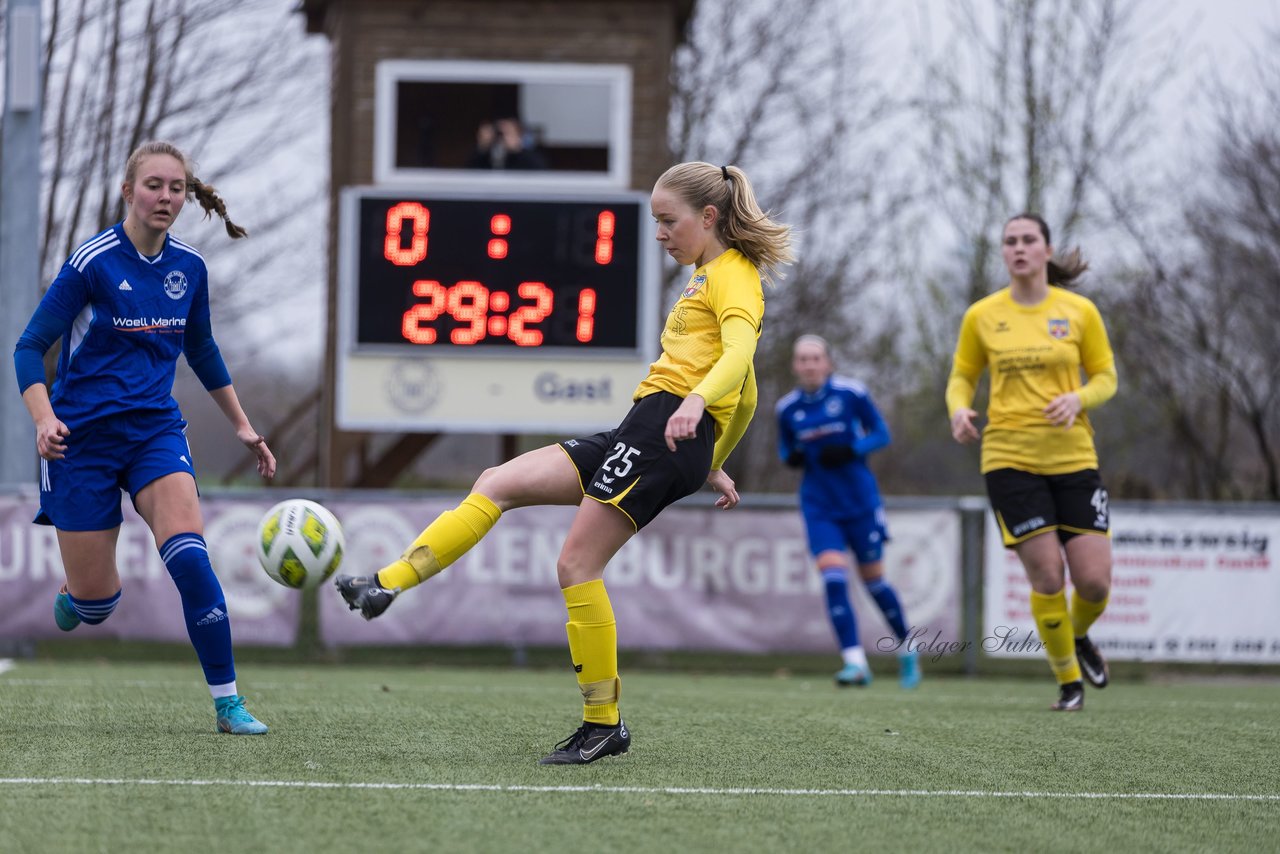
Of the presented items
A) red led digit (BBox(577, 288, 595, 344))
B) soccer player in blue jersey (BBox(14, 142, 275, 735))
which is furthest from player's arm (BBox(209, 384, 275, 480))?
red led digit (BBox(577, 288, 595, 344))

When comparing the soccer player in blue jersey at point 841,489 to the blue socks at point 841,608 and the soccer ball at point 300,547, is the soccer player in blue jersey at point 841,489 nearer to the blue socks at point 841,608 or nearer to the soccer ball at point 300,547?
the blue socks at point 841,608

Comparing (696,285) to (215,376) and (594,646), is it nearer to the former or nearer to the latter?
(594,646)

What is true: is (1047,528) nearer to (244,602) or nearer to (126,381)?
(126,381)

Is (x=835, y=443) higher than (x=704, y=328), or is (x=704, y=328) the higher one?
(x=704, y=328)

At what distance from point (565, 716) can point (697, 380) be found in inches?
82.6

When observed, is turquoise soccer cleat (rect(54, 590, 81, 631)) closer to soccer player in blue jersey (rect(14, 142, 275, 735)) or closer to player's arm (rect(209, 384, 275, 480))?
soccer player in blue jersey (rect(14, 142, 275, 735))

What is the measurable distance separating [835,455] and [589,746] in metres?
5.20

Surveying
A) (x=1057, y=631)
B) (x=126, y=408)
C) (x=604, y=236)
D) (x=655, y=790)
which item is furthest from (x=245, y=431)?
(x=604, y=236)

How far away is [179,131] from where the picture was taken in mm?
14992

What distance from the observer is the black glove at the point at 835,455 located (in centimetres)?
988

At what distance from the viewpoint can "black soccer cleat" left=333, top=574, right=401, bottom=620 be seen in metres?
4.39

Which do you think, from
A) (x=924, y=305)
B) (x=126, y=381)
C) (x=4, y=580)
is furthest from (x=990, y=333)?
(x=924, y=305)

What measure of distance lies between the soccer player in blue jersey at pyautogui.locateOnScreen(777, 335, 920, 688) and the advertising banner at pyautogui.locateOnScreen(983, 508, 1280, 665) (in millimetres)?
1948

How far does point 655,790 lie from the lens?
4.49m
